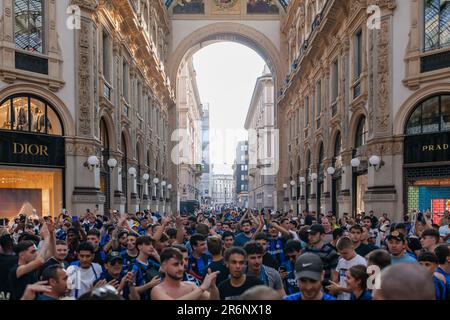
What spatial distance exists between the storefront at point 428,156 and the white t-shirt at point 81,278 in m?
15.5

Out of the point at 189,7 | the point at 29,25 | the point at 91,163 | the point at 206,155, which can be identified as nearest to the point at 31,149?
the point at 91,163

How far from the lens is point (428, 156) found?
62.6 ft

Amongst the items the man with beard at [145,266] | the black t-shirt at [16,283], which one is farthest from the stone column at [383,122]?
the black t-shirt at [16,283]

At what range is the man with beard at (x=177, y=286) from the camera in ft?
15.6

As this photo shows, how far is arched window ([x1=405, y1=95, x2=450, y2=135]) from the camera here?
61.7ft

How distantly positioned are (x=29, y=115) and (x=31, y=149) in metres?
1.35

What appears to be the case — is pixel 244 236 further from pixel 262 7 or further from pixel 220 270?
pixel 262 7

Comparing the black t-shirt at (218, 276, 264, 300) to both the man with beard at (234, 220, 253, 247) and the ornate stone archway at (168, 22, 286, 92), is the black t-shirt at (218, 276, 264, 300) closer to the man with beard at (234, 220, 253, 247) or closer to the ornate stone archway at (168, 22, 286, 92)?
the man with beard at (234, 220, 253, 247)

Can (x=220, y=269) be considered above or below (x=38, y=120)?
below

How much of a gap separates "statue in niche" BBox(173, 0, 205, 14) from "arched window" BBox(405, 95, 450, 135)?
1405 inches

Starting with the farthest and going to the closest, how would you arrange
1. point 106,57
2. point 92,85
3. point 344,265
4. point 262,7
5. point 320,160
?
point 262,7, point 320,160, point 106,57, point 92,85, point 344,265

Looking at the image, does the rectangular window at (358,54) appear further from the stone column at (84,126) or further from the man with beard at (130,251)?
the man with beard at (130,251)

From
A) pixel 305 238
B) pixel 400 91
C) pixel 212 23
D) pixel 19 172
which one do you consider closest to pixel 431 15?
pixel 400 91

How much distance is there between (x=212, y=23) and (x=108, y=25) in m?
27.1
